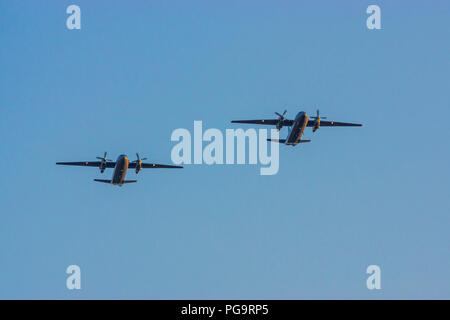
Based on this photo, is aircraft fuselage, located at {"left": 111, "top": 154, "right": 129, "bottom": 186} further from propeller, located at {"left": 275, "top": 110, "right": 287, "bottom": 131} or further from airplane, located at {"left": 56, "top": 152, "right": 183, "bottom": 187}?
propeller, located at {"left": 275, "top": 110, "right": 287, "bottom": 131}

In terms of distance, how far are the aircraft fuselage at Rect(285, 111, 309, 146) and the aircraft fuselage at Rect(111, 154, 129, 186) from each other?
21235mm

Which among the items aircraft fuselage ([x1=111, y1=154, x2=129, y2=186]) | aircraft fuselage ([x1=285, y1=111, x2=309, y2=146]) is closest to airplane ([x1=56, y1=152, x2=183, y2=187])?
aircraft fuselage ([x1=111, y1=154, x2=129, y2=186])

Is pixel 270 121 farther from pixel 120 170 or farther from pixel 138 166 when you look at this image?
pixel 120 170

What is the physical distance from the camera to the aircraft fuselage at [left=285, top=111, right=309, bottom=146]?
10775 centimetres

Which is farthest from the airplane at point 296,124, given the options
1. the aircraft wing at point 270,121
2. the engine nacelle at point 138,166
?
the engine nacelle at point 138,166

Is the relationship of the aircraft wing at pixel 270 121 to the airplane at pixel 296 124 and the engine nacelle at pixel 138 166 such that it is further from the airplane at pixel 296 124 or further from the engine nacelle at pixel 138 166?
the engine nacelle at pixel 138 166

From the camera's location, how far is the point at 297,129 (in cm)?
10944

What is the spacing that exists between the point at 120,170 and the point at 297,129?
23.1 meters

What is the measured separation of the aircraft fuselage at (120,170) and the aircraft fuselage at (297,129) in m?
21.2
